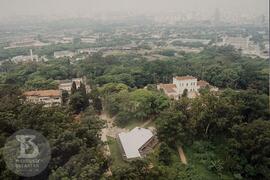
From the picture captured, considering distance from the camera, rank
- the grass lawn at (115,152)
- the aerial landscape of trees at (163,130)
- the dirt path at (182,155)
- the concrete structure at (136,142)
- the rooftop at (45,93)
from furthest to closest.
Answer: the rooftop at (45,93), the dirt path at (182,155), the concrete structure at (136,142), the grass lawn at (115,152), the aerial landscape of trees at (163,130)

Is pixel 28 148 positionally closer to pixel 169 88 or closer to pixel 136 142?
pixel 136 142

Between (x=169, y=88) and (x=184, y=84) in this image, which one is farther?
(x=184, y=84)

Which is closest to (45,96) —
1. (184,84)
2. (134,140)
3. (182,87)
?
(134,140)

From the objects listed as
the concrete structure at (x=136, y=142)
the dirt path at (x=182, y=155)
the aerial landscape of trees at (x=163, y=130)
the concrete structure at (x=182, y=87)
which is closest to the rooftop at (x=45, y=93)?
the aerial landscape of trees at (x=163, y=130)

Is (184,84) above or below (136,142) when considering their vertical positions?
above

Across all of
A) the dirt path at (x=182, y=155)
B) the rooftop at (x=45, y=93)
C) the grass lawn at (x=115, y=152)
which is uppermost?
the rooftop at (x=45, y=93)

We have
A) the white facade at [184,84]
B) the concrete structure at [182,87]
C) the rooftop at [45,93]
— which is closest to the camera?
the rooftop at [45,93]

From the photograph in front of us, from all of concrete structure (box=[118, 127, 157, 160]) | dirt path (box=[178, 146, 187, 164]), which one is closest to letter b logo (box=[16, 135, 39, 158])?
concrete structure (box=[118, 127, 157, 160])

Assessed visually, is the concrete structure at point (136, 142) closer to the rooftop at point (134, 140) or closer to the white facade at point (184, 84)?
the rooftop at point (134, 140)

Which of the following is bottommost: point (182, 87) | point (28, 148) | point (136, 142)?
point (136, 142)

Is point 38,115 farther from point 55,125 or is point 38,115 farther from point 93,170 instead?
point 93,170
